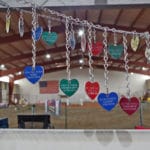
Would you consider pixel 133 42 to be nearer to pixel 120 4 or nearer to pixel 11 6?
pixel 120 4

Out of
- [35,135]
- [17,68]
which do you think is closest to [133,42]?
[35,135]

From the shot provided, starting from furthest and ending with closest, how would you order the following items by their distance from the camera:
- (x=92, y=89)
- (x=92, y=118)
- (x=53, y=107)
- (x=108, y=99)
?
(x=92, y=118) → (x=53, y=107) → (x=92, y=89) → (x=108, y=99)

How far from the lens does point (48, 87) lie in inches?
745

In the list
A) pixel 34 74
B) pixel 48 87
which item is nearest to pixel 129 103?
pixel 34 74

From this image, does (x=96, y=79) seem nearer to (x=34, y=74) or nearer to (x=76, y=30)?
(x=76, y=30)

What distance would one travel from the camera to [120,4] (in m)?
2.20

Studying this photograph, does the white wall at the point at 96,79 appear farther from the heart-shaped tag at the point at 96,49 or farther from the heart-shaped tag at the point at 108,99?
the heart-shaped tag at the point at 108,99

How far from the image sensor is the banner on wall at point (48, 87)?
61.3ft

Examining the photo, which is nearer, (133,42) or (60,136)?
(60,136)

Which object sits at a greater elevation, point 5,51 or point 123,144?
point 5,51

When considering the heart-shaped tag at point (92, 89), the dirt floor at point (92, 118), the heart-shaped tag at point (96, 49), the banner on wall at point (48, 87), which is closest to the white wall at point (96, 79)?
the banner on wall at point (48, 87)

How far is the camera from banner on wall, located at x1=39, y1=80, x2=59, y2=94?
61.3 feet

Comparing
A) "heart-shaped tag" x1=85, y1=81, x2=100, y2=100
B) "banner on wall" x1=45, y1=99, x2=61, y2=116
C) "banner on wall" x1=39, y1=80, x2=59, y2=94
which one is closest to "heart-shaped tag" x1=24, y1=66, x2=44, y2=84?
"heart-shaped tag" x1=85, y1=81, x2=100, y2=100

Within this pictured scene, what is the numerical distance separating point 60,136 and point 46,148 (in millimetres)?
107
